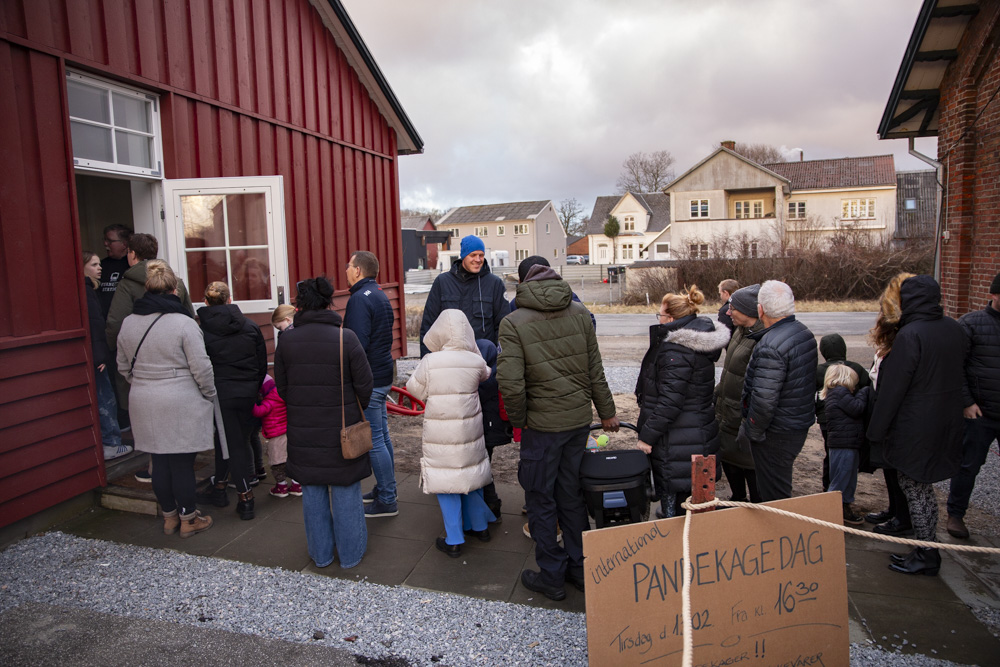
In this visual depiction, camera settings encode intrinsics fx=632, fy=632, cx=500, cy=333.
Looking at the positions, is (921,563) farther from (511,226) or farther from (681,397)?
(511,226)

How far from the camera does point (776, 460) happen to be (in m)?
4.01

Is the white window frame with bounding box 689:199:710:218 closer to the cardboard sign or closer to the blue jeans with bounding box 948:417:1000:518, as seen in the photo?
the blue jeans with bounding box 948:417:1000:518

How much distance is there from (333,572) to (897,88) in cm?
915

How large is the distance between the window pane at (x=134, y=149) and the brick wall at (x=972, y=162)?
8783 mm

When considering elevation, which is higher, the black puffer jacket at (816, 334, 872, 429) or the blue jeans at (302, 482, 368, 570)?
the black puffer jacket at (816, 334, 872, 429)

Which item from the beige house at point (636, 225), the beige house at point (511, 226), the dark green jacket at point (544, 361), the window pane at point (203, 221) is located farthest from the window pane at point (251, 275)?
the beige house at point (511, 226)

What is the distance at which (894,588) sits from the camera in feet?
12.0

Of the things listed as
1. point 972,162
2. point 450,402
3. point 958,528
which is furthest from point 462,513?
point 972,162

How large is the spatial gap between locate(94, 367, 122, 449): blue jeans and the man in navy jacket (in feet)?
7.56

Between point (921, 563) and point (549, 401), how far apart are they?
2479 mm

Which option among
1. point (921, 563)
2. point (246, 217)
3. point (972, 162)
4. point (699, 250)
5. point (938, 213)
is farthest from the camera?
point (699, 250)

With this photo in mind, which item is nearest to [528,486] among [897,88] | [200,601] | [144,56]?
[200,601]

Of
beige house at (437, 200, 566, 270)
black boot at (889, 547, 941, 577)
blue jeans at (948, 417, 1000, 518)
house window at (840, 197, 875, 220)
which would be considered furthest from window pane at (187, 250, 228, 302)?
beige house at (437, 200, 566, 270)

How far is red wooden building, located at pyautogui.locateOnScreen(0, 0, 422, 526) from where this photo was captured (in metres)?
4.28
